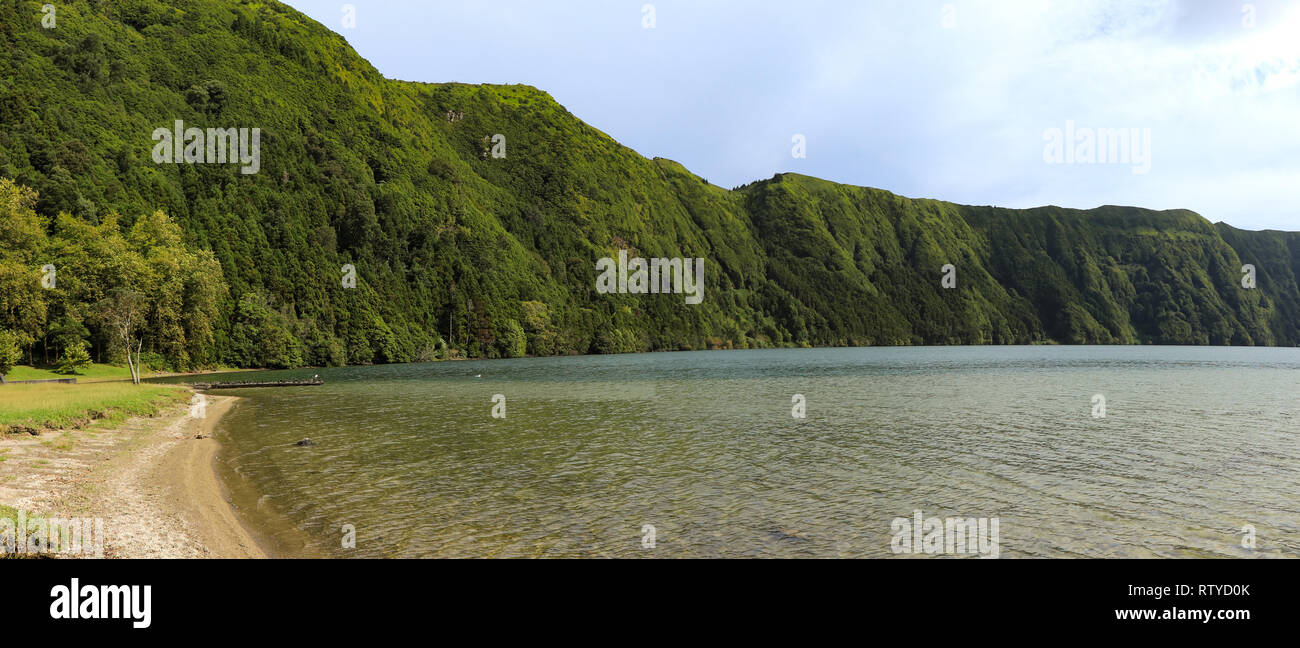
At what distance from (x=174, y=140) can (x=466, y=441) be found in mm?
166804

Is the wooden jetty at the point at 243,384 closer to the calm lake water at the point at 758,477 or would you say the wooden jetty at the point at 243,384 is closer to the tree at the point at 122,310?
the tree at the point at 122,310

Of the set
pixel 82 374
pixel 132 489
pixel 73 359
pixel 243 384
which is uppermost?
pixel 73 359

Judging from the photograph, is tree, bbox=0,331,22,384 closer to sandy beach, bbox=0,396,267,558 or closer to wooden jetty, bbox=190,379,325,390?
wooden jetty, bbox=190,379,325,390

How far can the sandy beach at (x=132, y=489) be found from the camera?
15789 millimetres

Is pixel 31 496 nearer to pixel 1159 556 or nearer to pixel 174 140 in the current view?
pixel 1159 556

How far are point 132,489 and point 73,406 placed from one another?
61.5 feet

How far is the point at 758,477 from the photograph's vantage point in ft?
82.2

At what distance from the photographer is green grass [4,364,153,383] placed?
2712 inches

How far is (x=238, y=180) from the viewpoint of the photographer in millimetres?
157500
